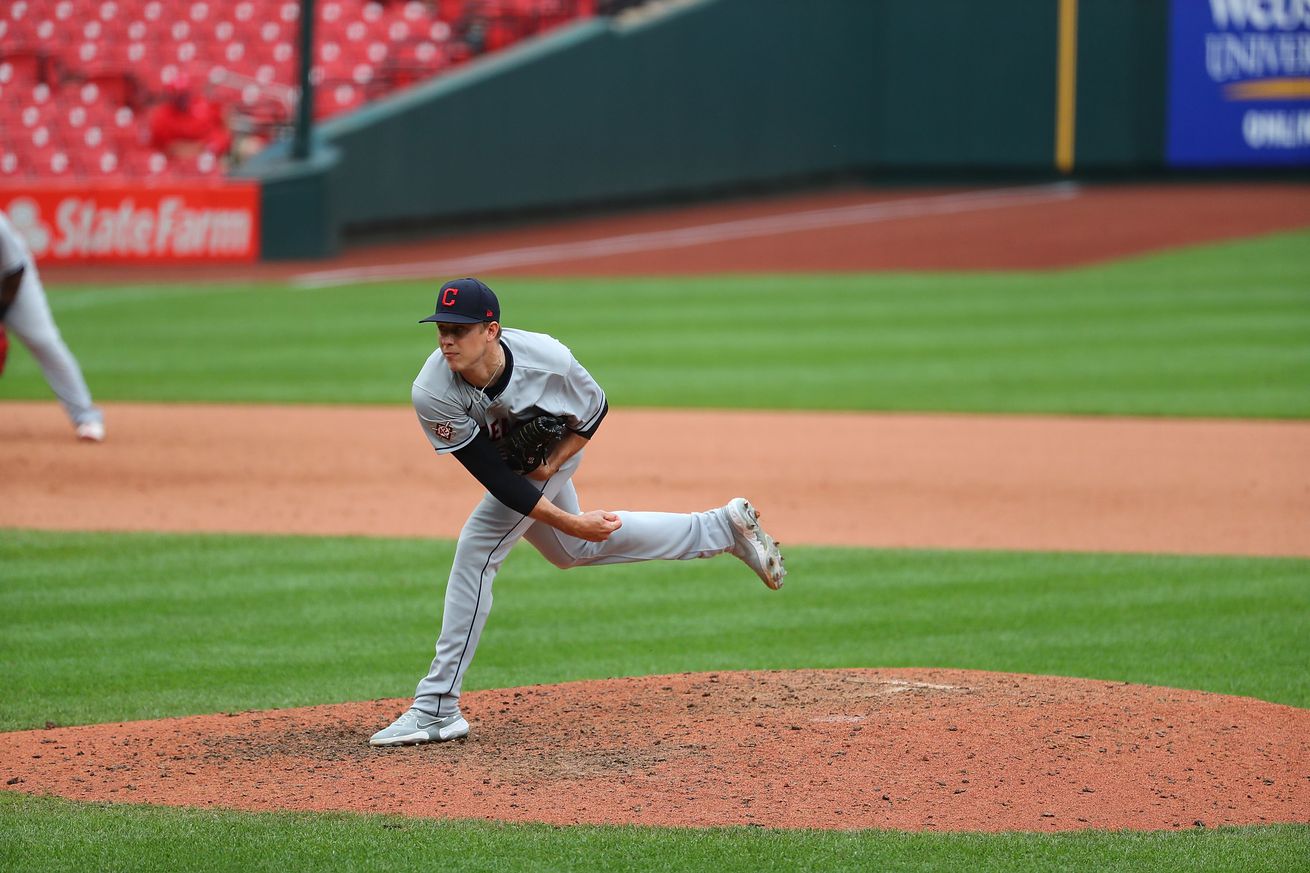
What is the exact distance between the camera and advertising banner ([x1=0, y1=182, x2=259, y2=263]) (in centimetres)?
1931

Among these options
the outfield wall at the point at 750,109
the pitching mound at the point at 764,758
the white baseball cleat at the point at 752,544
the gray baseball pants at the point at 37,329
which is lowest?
the pitching mound at the point at 764,758

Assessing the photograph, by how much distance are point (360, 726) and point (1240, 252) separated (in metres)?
17.2

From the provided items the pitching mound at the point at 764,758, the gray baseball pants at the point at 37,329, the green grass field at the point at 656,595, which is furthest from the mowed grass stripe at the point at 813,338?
the pitching mound at the point at 764,758

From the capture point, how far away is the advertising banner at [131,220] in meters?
19.3

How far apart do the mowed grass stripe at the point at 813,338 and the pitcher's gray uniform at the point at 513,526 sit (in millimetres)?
7785

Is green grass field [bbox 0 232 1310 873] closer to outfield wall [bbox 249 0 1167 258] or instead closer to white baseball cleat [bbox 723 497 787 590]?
white baseball cleat [bbox 723 497 787 590]

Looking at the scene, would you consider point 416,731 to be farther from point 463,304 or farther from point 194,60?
point 194,60

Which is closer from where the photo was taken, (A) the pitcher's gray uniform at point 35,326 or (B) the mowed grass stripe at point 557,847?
(B) the mowed grass stripe at point 557,847

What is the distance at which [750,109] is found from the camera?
25047 millimetres

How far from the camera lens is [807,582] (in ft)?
26.3

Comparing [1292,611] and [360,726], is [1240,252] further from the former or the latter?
[360,726]

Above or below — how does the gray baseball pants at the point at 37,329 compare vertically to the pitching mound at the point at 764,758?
above

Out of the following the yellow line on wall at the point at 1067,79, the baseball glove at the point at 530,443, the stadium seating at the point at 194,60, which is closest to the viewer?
the baseball glove at the point at 530,443

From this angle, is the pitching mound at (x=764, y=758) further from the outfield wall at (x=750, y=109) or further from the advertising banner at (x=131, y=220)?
the outfield wall at (x=750, y=109)
